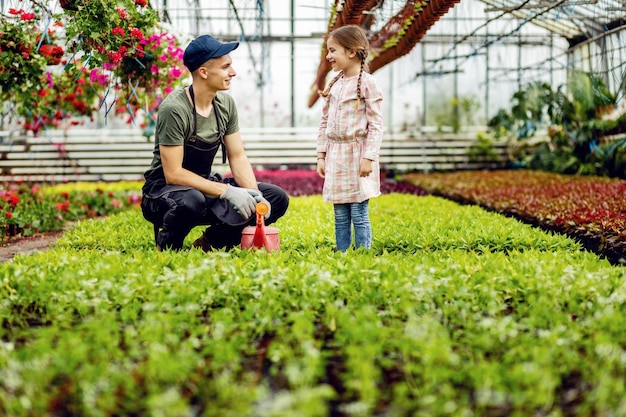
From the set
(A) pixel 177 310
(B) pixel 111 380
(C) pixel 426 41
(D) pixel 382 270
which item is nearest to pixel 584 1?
(C) pixel 426 41

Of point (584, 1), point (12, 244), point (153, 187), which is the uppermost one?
point (584, 1)

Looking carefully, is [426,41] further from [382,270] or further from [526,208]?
[382,270]

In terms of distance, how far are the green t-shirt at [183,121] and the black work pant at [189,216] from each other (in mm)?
266

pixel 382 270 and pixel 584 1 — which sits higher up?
pixel 584 1

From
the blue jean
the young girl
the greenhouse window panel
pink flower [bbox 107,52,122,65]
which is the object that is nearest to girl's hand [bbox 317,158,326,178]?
the young girl

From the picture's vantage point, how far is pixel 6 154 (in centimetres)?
1392

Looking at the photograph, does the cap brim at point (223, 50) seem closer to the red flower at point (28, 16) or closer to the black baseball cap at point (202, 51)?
the black baseball cap at point (202, 51)

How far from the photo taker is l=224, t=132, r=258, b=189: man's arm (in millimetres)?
4188

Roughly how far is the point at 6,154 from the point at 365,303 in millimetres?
12944

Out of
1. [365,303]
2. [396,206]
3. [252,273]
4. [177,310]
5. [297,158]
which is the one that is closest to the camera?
[177,310]

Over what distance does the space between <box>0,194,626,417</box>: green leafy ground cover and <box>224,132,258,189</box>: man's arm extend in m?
0.69

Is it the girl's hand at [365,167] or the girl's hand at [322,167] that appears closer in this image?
the girl's hand at [365,167]

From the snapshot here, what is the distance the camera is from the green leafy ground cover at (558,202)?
177 inches


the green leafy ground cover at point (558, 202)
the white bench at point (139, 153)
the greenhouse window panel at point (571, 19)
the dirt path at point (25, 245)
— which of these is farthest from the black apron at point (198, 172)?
the white bench at point (139, 153)
